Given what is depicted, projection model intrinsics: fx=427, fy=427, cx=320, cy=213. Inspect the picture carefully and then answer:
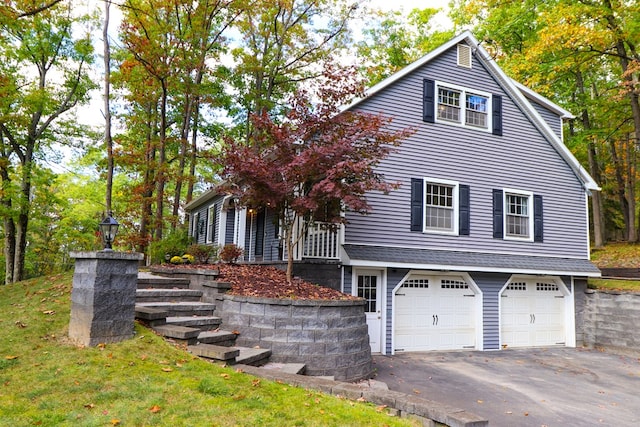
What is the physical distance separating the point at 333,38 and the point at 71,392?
18.8 m

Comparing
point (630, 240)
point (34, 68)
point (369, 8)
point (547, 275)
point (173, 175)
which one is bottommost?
point (547, 275)

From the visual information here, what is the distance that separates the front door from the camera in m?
10.3

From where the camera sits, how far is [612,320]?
482 inches

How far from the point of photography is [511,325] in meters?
12.4

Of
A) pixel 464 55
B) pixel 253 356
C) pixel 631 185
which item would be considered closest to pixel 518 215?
pixel 464 55

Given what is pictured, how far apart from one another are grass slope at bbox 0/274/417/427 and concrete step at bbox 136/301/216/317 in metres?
1.14

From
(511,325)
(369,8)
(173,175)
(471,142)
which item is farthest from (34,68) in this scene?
(511,325)

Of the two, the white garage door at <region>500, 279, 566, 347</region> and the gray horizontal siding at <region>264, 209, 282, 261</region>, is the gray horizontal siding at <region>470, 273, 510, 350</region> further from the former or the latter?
the gray horizontal siding at <region>264, 209, 282, 261</region>

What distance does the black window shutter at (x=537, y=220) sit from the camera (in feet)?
42.2

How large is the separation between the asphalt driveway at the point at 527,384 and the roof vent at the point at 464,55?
811 cm

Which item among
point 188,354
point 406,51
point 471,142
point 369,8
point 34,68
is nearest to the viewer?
point 188,354

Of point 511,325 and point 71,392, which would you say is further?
point 511,325

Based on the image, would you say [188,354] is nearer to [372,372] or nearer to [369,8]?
[372,372]

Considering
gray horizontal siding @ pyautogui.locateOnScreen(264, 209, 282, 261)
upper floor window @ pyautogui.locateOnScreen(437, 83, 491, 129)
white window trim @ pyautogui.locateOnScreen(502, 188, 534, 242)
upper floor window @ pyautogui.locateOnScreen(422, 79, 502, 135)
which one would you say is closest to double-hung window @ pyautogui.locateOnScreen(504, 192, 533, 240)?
white window trim @ pyautogui.locateOnScreen(502, 188, 534, 242)
